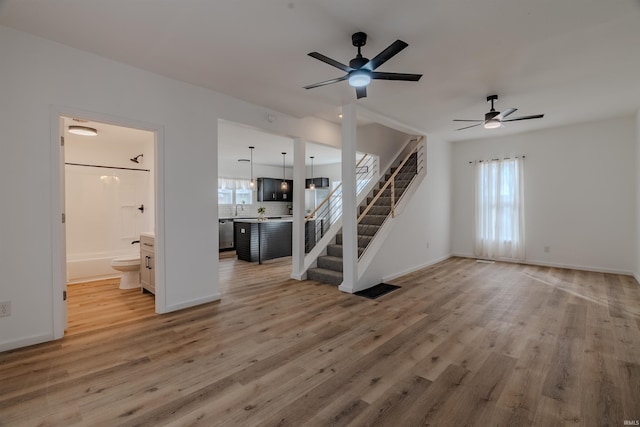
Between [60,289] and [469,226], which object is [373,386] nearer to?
[60,289]

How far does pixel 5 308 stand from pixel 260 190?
24.3 ft

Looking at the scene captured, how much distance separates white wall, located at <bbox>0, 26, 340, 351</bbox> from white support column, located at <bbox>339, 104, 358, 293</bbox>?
1599 mm

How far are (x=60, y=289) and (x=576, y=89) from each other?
6292 millimetres

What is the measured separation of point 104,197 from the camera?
17.7 feet

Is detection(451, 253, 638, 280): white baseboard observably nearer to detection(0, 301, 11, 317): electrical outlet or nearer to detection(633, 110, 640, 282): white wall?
detection(633, 110, 640, 282): white wall

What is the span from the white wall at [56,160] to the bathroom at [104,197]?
5.92 feet

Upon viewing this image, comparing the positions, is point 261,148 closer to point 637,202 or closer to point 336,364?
point 336,364

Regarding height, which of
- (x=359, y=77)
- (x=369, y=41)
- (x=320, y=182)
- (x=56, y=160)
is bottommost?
(x=56, y=160)

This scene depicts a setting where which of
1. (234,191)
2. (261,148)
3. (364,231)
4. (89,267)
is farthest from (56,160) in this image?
(234,191)

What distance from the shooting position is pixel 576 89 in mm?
3756

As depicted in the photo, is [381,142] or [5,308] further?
[381,142]

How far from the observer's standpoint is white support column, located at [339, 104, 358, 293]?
4164mm

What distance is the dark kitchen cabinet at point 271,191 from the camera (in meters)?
9.63

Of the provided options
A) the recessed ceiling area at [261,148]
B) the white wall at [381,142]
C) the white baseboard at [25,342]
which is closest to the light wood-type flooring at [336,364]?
the white baseboard at [25,342]
